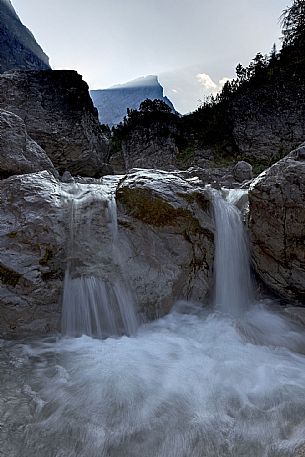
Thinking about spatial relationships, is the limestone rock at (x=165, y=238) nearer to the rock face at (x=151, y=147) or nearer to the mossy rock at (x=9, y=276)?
the mossy rock at (x=9, y=276)

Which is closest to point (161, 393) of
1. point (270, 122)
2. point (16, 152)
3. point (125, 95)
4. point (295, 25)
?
point (16, 152)

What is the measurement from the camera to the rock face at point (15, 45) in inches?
1585

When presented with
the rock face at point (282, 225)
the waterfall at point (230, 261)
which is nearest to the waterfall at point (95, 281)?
the waterfall at point (230, 261)

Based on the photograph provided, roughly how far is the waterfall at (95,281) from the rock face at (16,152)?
159 cm

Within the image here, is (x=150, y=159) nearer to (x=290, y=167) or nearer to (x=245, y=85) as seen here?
(x=245, y=85)

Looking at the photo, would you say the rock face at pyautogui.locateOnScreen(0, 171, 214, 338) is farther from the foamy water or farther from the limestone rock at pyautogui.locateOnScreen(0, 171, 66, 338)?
the foamy water

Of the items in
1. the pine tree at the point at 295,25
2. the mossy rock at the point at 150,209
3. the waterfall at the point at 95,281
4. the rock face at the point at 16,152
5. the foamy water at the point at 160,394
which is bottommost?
the foamy water at the point at 160,394

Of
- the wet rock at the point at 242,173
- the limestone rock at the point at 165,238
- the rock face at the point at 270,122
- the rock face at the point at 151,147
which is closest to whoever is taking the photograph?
the limestone rock at the point at 165,238

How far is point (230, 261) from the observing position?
4.64 meters

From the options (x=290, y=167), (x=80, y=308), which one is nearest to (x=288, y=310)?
(x=290, y=167)

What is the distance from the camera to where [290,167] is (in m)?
4.15

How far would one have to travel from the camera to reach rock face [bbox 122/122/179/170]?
1788 centimetres

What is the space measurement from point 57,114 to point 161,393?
8.34 m

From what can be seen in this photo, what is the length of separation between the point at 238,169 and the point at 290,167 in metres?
7.16
